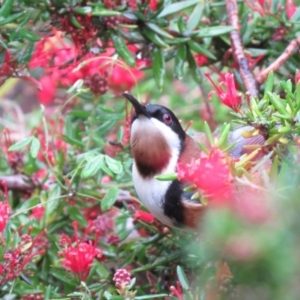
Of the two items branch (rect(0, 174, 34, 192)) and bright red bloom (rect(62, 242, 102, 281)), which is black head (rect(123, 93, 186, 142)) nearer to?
bright red bloom (rect(62, 242, 102, 281))

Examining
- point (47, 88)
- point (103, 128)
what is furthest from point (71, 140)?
point (47, 88)

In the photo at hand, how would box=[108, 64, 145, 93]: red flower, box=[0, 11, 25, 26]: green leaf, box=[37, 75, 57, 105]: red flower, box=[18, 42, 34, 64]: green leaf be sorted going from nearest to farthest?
box=[0, 11, 25, 26]: green leaf, box=[18, 42, 34, 64]: green leaf, box=[108, 64, 145, 93]: red flower, box=[37, 75, 57, 105]: red flower

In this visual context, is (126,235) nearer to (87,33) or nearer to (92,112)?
(92,112)

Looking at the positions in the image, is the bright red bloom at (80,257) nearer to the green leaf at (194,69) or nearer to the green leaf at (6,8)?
the green leaf at (6,8)

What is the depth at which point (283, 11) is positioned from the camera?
2.05 metres

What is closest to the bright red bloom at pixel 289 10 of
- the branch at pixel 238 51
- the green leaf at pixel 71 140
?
the branch at pixel 238 51

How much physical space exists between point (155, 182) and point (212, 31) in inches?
21.3

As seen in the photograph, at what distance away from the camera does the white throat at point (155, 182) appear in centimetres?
169

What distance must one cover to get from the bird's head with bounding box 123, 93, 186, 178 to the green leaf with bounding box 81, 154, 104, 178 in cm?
9

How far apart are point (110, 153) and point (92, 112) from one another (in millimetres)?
134

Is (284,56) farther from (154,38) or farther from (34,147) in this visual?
(34,147)

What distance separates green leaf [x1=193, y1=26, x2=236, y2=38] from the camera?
1.97 meters

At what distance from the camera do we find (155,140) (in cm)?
174

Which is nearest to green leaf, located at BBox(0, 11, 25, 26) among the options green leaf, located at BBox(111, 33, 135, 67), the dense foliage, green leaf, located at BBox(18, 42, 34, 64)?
the dense foliage
